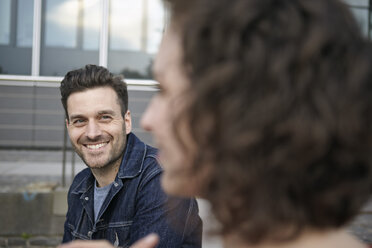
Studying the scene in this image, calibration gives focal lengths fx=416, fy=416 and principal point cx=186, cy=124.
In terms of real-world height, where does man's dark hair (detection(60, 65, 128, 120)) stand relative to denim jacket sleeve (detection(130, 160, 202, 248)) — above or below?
above

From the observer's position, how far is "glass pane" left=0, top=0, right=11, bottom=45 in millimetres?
6426

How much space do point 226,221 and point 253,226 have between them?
0.24 ft

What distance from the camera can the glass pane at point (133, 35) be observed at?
650 cm

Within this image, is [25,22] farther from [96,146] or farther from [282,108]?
[282,108]

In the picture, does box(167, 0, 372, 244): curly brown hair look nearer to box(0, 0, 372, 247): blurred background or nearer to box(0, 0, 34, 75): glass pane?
box(0, 0, 372, 247): blurred background

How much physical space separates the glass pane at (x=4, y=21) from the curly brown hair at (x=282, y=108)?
6410 mm

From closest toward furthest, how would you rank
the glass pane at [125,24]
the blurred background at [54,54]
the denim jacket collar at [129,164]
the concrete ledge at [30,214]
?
the denim jacket collar at [129,164] < the concrete ledge at [30,214] < the blurred background at [54,54] < the glass pane at [125,24]

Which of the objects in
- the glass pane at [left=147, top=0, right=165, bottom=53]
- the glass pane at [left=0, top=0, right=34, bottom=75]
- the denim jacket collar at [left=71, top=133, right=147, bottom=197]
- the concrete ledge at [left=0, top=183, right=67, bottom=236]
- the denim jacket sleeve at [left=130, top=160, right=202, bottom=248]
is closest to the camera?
the denim jacket sleeve at [left=130, top=160, right=202, bottom=248]

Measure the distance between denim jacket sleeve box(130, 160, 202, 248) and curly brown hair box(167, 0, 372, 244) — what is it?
129 cm

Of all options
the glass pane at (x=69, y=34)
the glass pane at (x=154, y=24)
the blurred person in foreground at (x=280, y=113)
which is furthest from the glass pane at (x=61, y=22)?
the blurred person in foreground at (x=280, y=113)

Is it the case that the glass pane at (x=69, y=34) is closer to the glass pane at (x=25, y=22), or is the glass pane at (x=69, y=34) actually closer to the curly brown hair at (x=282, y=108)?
the glass pane at (x=25, y=22)

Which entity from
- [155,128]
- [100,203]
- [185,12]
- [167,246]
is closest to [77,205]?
[100,203]

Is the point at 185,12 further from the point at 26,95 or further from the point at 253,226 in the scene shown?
the point at 26,95

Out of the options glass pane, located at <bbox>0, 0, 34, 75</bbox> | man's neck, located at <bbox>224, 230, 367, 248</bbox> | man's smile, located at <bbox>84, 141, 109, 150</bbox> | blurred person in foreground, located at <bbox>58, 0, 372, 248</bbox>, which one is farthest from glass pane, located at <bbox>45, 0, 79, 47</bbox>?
man's neck, located at <bbox>224, 230, 367, 248</bbox>
